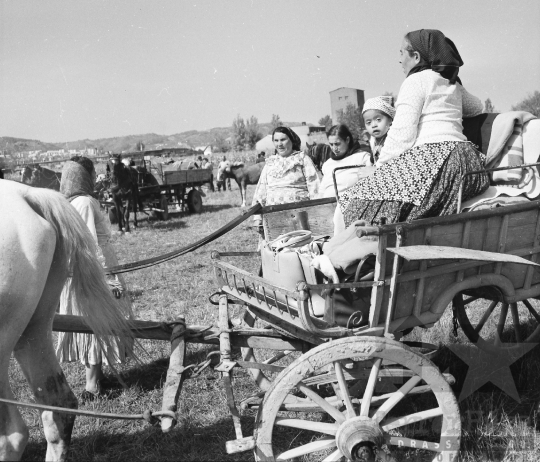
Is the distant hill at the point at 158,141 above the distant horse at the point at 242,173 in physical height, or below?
above

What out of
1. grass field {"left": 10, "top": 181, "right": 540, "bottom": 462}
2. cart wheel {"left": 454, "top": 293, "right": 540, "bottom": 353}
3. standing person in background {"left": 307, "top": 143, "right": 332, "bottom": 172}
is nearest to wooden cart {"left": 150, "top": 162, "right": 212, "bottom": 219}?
standing person in background {"left": 307, "top": 143, "right": 332, "bottom": 172}

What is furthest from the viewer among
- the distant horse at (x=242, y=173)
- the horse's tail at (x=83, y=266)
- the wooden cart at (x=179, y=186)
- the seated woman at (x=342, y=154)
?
the distant horse at (x=242, y=173)

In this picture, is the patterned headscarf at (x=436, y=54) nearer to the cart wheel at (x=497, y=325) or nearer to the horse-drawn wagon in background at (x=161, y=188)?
the cart wheel at (x=497, y=325)

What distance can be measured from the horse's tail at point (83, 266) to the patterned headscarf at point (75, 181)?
1.16 m

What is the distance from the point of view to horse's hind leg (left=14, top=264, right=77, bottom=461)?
106 inches

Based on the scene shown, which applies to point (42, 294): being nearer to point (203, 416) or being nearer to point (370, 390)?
point (203, 416)

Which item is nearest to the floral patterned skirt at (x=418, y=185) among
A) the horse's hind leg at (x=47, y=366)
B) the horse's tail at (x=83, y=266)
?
the horse's tail at (x=83, y=266)

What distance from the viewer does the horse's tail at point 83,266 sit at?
261 centimetres

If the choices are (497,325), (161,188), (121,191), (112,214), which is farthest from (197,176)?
(497,325)

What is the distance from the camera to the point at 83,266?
2764 mm

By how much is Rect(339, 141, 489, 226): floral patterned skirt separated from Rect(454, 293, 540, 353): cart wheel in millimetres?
921

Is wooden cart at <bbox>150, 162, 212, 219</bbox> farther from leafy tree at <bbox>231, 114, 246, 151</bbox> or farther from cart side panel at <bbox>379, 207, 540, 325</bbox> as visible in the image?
leafy tree at <bbox>231, 114, 246, 151</bbox>

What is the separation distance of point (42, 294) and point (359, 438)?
1783 millimetres

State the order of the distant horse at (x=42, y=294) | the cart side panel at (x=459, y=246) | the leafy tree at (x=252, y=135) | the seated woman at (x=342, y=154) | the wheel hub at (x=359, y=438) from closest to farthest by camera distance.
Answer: the wheel hub at (x=359, y=438), the distant horse at (x=42, y=294), the cart side panel at (x=459, y=246), the seated woman at (x=342, y=154), the leafy tree at (x=252, y=135)
